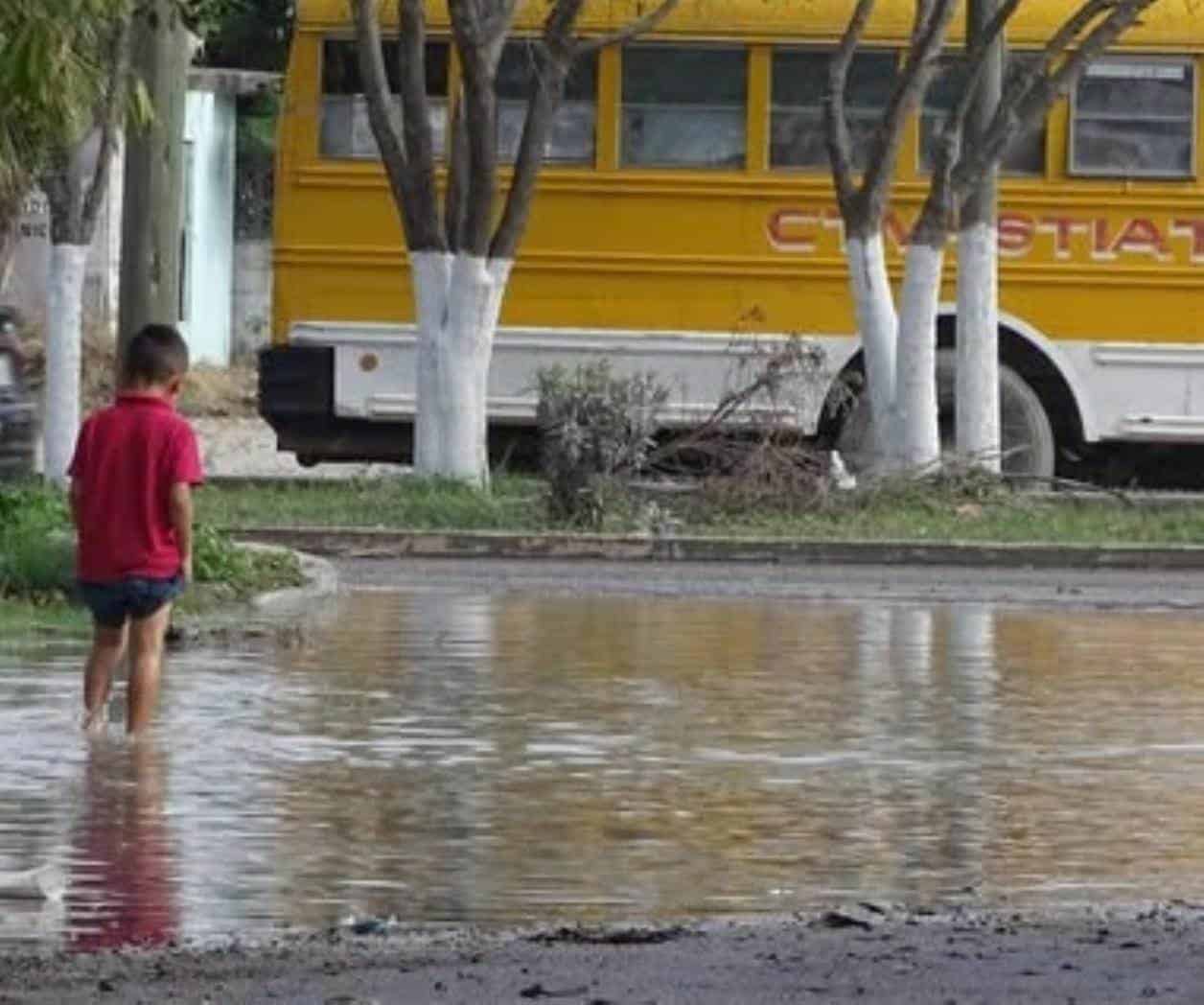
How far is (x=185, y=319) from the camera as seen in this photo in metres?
42.5

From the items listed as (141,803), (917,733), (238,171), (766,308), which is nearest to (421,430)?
(766,308)

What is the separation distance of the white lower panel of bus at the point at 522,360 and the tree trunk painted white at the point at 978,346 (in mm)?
1475

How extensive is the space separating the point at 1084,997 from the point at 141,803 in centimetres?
459

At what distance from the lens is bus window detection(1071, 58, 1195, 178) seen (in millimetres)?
28250

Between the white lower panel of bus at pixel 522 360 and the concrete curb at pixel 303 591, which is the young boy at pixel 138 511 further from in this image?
the white lower panel of bus at pixel 522 360

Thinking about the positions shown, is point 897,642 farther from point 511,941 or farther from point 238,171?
point 238,171

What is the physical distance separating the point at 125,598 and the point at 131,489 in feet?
1.25

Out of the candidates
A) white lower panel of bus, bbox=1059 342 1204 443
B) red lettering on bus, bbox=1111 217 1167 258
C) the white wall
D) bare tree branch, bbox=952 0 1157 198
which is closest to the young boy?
bare tree branch, bbox=952 0 1157 198

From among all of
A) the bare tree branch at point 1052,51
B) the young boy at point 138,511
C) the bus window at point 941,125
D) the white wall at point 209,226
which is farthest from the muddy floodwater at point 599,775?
the white wall at point 209,226

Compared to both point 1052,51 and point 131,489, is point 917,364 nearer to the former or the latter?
point 1052,51

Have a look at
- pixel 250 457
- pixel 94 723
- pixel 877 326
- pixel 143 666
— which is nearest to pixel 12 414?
pixel 877 326

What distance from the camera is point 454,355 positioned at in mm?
26312

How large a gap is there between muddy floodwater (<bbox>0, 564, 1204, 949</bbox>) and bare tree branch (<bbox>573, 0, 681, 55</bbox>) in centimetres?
723

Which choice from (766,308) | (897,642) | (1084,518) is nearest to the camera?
(897,642)
